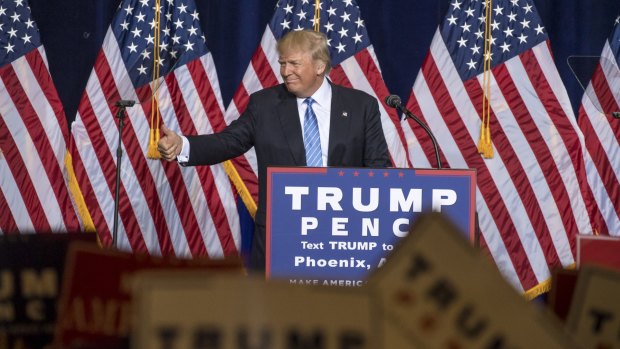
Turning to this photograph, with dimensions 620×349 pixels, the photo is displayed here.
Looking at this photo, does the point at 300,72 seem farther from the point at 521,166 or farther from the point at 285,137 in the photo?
the point at 521,166

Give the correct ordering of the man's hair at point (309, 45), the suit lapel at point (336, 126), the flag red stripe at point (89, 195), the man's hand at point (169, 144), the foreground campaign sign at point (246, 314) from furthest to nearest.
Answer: the flag red stripe at point (89, 195)
the man's hair at point (309, 45)
the suit lapel at point (336, 126)
the man's hand at point (169, 144)
the foreground campaign sign at point (246, 314)

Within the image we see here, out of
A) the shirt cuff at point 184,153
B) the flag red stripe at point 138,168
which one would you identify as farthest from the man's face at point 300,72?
the flag red stripe at point 138,168

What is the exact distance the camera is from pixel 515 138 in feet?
18.1

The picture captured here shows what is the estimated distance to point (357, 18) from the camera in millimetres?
5496

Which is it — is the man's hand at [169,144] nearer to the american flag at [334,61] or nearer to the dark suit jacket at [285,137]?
the dark suit jacket at [285,137]

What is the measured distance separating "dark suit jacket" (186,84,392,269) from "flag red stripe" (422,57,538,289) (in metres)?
2.08

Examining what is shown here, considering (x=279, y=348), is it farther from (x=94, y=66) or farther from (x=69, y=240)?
(x=94, y=66)

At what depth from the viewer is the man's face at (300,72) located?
341cm

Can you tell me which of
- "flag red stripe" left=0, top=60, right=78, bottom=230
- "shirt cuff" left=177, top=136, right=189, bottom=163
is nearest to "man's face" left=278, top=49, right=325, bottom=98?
"shirt cuff" left=177, top=136, right=189, bottom=163

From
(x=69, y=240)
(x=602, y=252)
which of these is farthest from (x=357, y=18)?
(x=69, y=240)

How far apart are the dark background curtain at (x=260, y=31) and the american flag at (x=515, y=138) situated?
0.11m

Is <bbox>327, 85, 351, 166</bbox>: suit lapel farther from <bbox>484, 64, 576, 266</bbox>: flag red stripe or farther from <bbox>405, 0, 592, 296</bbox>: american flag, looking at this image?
<bbox>484, 64, 576, 266</bbox>: flag red stripe

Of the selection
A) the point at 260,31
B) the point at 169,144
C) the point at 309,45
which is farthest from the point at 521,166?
the point at 169,144

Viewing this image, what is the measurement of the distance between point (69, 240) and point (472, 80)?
4.72 metres
